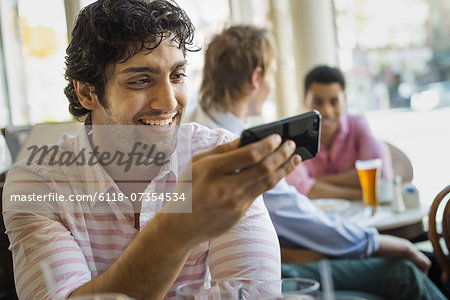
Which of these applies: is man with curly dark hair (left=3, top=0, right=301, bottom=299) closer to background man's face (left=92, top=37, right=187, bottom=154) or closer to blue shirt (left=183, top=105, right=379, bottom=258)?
background man's face (left=92, top=37, right=187, bottom=154)

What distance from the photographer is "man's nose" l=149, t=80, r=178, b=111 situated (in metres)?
1.05

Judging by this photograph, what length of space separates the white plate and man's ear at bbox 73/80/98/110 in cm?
134

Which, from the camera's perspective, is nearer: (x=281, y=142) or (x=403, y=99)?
(x=281, y=142)

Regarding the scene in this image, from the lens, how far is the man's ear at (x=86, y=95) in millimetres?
A: 1186

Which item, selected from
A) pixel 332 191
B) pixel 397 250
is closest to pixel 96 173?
pixel 397 250

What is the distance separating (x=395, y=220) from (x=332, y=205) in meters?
0.29

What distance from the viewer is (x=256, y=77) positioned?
250 centimetres

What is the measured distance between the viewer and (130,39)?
3.46 feet

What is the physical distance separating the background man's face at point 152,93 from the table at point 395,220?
122 cm

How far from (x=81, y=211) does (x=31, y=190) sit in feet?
0.36

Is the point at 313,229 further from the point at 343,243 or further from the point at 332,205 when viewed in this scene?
the point at 332,205

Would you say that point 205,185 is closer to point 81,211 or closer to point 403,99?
point 81,211

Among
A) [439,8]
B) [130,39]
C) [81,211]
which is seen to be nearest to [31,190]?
[81,211]

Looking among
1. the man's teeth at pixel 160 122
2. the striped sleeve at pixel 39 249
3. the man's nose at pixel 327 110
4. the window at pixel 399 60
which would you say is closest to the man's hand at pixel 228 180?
the striped sleeve at pixel 39 249
